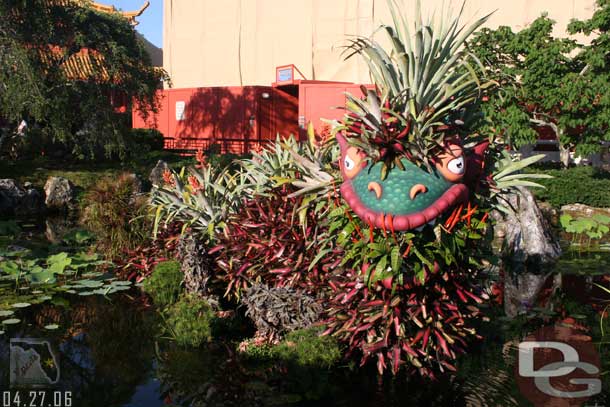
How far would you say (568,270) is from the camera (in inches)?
437

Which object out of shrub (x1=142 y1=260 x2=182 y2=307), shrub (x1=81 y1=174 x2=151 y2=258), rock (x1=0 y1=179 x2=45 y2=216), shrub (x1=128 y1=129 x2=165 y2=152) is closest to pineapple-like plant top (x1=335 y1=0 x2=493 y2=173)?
shrub (x1=142 y1=260 x2=182 y2=307)

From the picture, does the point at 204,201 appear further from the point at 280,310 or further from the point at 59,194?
the point at 59,194

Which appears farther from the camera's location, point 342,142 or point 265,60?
point 265,60

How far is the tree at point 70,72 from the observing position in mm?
17359

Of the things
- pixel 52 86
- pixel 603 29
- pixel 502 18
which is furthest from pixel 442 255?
pixel 502 18

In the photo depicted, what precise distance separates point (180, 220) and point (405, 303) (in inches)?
165

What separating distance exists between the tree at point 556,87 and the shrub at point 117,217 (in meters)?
10.7

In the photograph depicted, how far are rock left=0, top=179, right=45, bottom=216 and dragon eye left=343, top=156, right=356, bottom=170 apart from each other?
46.8 ft

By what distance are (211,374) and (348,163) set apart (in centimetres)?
261

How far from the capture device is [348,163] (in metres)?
5.43

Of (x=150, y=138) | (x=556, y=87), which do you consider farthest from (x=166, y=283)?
(x=150, y=138)

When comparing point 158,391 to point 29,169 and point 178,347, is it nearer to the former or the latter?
point 178,347

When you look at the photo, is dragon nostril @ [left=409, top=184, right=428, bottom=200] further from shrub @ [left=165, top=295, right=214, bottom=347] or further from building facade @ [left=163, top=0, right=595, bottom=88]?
building facade @ [left=163, top=0, right=595, bottom=88]

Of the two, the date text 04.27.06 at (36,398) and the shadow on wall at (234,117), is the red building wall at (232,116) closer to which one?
the shadow on wall at (234,117)
